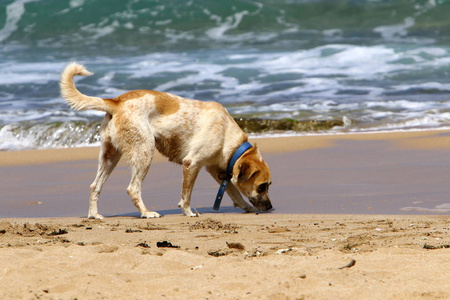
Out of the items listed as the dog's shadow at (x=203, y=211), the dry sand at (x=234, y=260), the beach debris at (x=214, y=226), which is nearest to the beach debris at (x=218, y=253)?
the dry sand at (x=234, y=260)

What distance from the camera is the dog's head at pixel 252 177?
689cm

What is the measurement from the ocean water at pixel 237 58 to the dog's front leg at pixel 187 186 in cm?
674

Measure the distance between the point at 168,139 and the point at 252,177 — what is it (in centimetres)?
95

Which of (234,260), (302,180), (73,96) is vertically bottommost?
(302,180)

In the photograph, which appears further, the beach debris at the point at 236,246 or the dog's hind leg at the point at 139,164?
the dog's hind leg at the point at 139,164

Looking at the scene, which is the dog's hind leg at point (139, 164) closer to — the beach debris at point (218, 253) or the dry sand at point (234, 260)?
the dry sand at point (234, 260)

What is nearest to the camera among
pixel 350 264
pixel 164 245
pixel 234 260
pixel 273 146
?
pixel 350 264

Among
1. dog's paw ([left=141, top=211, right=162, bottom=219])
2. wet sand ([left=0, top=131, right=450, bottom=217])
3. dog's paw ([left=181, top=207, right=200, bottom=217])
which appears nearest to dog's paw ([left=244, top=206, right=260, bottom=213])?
wet sand ([left=0, top=131, right=450, bottom=217])

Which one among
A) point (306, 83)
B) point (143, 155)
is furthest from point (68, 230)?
point (306, 83)

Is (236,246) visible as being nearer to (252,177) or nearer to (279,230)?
(279,230)

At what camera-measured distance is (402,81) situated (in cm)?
1930

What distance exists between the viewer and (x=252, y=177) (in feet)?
Answer: 22.8

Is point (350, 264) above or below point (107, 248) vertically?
above

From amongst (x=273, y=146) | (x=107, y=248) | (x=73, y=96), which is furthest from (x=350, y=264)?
(x=273, y=146)
